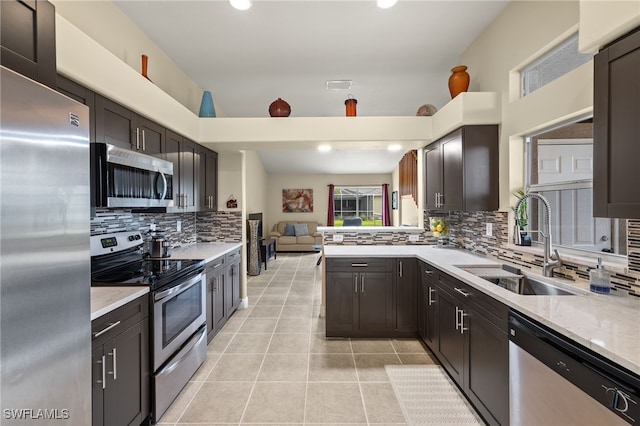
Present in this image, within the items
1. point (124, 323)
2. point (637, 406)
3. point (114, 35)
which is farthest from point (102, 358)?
point (114, 35)

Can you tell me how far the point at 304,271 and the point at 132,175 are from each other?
4.72 m

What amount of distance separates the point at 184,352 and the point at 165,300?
517 millimetres

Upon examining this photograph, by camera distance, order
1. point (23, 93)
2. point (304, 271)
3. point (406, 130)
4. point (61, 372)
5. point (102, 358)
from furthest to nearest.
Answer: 1. point (304, 271)
2. point (406, 130)
3. point (102, 358)
4. point (61, 372)
5. point (23, 93)

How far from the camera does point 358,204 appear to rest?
10297mm

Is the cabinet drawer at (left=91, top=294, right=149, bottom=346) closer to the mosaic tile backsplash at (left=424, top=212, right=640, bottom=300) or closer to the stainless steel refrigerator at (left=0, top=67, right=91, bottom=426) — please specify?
the stainless steel refrigerator at (left=0, top=67, right=91, bottom=426)

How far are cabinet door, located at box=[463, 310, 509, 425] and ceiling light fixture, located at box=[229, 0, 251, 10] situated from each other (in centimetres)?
274

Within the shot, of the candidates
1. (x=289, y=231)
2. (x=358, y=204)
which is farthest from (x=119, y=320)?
(x=358, y=204)

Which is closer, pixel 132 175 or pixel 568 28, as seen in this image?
pixel 568 28

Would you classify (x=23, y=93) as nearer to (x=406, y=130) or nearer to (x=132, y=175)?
(x=132, y=175)

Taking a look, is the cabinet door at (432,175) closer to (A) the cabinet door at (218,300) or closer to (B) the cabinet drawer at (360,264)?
(B) the cabinet drawer at (360,264)

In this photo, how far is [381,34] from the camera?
2.75m

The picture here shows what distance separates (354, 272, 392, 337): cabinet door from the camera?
9.78 feet

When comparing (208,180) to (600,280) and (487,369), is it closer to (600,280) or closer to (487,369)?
(487,369)

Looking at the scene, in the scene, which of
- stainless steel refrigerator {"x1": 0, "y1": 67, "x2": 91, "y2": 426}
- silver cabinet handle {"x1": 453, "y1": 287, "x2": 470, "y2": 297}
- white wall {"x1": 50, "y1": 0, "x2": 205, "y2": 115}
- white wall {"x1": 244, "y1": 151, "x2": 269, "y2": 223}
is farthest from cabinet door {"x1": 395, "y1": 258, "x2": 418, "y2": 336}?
white wall {"x1": 244, "y1": 151, "x2": 269, "y2": 223}
